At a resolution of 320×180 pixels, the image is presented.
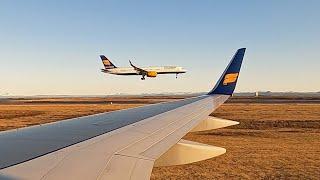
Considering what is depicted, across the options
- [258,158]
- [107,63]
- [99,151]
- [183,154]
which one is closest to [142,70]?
[107,63]

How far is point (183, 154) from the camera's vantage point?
13.7ft

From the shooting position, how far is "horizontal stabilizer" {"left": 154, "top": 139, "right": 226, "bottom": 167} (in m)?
4.06

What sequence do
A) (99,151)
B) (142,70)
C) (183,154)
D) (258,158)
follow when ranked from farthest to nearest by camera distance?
(142,70) < (258,158) < (183,154) < (99,151)

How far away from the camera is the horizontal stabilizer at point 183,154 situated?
4059mm

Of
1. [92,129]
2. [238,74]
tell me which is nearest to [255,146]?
[238,74]

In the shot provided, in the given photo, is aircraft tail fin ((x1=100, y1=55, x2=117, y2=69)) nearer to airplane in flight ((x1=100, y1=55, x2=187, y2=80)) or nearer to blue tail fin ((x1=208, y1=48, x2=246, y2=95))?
airplane in flight ((x1=100, y1=55, x2=187, y2=80))

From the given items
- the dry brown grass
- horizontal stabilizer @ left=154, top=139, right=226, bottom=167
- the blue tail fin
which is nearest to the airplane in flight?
the dry brown grass

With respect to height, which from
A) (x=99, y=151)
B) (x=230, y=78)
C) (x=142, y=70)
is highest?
(x=142, y=70)

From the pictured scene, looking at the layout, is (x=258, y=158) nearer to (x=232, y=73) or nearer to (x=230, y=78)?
(x=230, y=78)

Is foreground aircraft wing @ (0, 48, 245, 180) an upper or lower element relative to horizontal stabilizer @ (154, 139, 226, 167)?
upper

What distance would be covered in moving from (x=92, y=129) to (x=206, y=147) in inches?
63.4

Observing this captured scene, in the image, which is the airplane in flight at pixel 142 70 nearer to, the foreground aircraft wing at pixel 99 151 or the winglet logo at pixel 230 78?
the winglet logo at pixel 230 78

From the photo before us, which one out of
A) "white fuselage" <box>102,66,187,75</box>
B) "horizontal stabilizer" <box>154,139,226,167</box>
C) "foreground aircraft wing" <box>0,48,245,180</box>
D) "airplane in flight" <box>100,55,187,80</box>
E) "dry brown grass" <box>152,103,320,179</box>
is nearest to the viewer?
"foreground aircraft wing" <box>0,48,245,180</box>

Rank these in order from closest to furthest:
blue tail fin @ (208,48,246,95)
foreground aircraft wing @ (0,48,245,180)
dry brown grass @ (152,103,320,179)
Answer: foreground aircraft wing @ (0,48,245,180), blue tail fin @ (208,48,246,95), dry brown grass @ (152,103,320,179)
